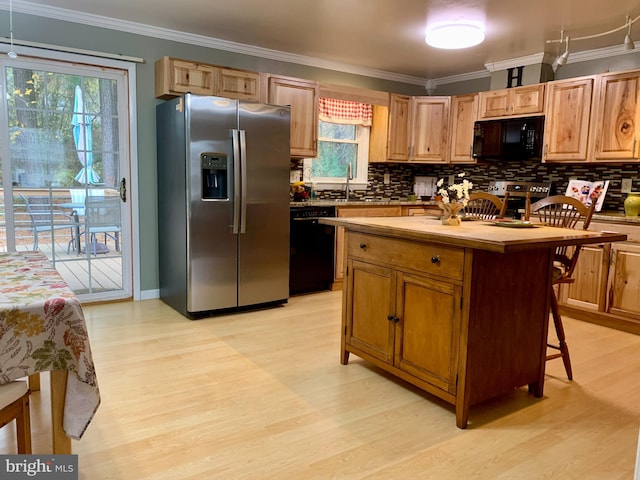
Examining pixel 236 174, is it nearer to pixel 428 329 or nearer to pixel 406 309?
pixel 406 309

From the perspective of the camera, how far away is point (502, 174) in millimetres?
5168

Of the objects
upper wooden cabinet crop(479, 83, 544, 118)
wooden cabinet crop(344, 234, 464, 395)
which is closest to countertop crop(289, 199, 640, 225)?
upper wooden cabinet crop(479, 83, 544, 118)

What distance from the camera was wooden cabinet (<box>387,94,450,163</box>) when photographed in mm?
5312

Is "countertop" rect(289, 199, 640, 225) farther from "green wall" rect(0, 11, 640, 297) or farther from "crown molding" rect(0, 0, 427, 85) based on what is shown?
"crown molding" rect(0, 0, 427, 85)

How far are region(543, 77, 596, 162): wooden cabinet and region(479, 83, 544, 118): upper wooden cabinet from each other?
0.10 m

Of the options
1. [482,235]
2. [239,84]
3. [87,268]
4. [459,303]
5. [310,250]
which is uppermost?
[239,84]

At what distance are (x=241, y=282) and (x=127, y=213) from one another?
1.22 metres

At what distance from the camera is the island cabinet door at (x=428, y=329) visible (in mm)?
2172

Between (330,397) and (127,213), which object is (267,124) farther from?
(330,397)

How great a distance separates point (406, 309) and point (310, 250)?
218cm

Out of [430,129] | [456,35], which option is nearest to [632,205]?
[456,35]

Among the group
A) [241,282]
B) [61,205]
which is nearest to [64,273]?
[61,205]

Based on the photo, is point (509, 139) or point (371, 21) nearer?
point (371, 21)

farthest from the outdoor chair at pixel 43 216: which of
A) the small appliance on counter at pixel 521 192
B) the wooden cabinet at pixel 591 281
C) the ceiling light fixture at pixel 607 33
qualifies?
the wooden cabinet at pixel 591 281
